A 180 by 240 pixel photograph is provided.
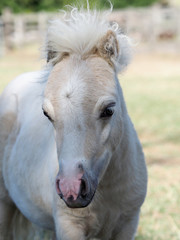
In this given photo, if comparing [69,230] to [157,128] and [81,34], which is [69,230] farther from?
[157,128]

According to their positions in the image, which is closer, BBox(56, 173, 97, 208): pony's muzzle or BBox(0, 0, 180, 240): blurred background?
BBox(56, 173, 97, 208): pony's muzzle

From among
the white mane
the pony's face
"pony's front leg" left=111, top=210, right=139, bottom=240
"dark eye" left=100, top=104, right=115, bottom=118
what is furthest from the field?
"pony's front leg" left=111, top=210, right=139, bottom=240

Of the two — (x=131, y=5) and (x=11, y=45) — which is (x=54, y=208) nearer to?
(x=11, y=45)

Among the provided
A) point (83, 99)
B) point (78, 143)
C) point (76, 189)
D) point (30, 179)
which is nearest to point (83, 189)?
point (76, 189)

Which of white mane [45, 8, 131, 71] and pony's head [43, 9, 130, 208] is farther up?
white mane [45, 8, 131, 71]

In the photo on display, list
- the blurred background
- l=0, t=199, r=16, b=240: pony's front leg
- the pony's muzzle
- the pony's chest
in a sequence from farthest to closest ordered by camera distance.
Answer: the blurred background
l=0, t=199, r=16, b=240: pony's front leg
the pony's chest
the pony's muzzle

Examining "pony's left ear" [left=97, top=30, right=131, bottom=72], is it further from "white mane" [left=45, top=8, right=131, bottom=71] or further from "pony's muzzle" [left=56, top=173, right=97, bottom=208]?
"pony's muzzle" [left=56, top=173, right=97, bottom=208]

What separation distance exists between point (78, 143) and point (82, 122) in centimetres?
11

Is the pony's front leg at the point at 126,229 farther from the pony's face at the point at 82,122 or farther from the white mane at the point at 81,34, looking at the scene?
the white mane at the point at 81,34

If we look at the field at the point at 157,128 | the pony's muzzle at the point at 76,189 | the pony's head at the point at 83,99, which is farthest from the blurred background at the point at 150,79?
the pony's muzzle at the point at 76,189

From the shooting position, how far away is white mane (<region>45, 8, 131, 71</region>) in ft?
8.64

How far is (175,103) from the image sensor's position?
Answer: 10844 millimetres

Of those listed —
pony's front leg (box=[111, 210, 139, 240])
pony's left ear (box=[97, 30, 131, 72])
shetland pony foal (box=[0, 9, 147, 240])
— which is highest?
pony's left ear (box=[97, 30, 131, 72])

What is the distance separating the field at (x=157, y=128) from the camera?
4395 mm
